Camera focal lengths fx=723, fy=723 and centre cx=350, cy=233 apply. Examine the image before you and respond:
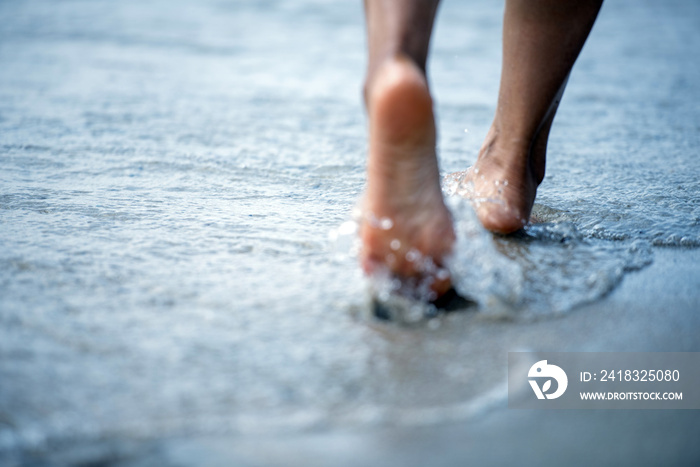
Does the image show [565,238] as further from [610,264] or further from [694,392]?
[694,392]

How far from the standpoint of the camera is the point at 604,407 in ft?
2.85

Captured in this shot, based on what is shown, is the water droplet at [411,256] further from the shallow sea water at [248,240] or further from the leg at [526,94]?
the leg at [526,94]

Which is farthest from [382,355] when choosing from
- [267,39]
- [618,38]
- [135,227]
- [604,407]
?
[618,38]

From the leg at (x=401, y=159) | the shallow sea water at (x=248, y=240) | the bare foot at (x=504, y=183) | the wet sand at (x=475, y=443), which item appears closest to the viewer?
the wet sand at (x=475, y=443)

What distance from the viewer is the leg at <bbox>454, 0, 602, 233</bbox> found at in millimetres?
1383

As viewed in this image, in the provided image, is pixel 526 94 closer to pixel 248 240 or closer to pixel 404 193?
pixel 404 193

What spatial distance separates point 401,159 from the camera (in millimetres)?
1052

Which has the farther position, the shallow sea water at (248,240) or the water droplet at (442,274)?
the water droplet at (442,274)

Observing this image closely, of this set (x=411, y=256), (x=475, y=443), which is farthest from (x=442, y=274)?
(x=475, y=443)

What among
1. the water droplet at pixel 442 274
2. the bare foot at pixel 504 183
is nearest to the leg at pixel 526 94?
the bare foot at pixel 504 183

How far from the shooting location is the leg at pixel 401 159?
1031mm

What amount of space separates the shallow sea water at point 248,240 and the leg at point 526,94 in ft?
0.27

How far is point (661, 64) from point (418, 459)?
3.21 m

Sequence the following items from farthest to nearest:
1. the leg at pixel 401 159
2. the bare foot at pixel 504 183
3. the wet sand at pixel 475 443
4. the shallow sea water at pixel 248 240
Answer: the bare foot at pixel 504 183 < the leg at pixel 401 159 < the shallow sea water at pixel 248 240 < the wet sand at pixel 475 443
